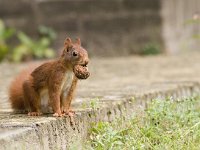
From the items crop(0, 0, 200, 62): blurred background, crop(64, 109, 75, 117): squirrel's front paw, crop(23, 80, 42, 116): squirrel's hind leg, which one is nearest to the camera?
crop(64, 109, 75, 117): squirrel's front paw

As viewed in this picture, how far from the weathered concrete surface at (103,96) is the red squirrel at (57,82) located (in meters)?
0.11

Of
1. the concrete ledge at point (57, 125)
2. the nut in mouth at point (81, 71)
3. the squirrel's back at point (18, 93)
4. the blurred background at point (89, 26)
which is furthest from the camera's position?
the blurred background at point (89, 26)

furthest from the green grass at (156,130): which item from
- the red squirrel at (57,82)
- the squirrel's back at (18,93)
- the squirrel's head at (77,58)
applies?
the squirrel's back at (18,93)

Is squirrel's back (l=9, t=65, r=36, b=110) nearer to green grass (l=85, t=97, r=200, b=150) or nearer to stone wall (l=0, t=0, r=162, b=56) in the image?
green grass (l=85, t=97, r=200, b=150)

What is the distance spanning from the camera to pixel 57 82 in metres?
5.04

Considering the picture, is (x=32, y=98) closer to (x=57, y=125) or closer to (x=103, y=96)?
(x=57, y=125)

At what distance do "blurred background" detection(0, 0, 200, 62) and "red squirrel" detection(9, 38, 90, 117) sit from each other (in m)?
8.35

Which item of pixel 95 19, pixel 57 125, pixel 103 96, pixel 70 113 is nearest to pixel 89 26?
pixel 95 19

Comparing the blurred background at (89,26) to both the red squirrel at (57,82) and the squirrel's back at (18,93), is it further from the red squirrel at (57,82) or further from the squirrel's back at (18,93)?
the red squirrel at (57,82)

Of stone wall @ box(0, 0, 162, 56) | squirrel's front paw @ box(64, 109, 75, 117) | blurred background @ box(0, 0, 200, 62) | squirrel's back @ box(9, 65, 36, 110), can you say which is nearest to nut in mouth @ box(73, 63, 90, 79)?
squirrel's front paw @ box(64, 109, 75, 117)

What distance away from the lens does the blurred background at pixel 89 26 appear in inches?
543

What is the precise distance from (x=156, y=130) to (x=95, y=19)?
8.63 meters

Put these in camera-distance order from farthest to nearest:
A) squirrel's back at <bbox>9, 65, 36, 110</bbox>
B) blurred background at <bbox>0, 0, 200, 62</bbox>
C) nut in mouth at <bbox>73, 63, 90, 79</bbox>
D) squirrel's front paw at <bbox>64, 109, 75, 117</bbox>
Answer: blurred background at <bbox>0, 0, 200, 62</bbox> < squirrel's back at <bbox>9, 65, 36, 110</bbox> < squirrel's front paw at <bbox>64, 109, 75, 117</bbox> < nut in mouth at <bbox>73, 63, 90, 79</bbox>

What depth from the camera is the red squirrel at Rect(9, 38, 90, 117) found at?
16.2ft
